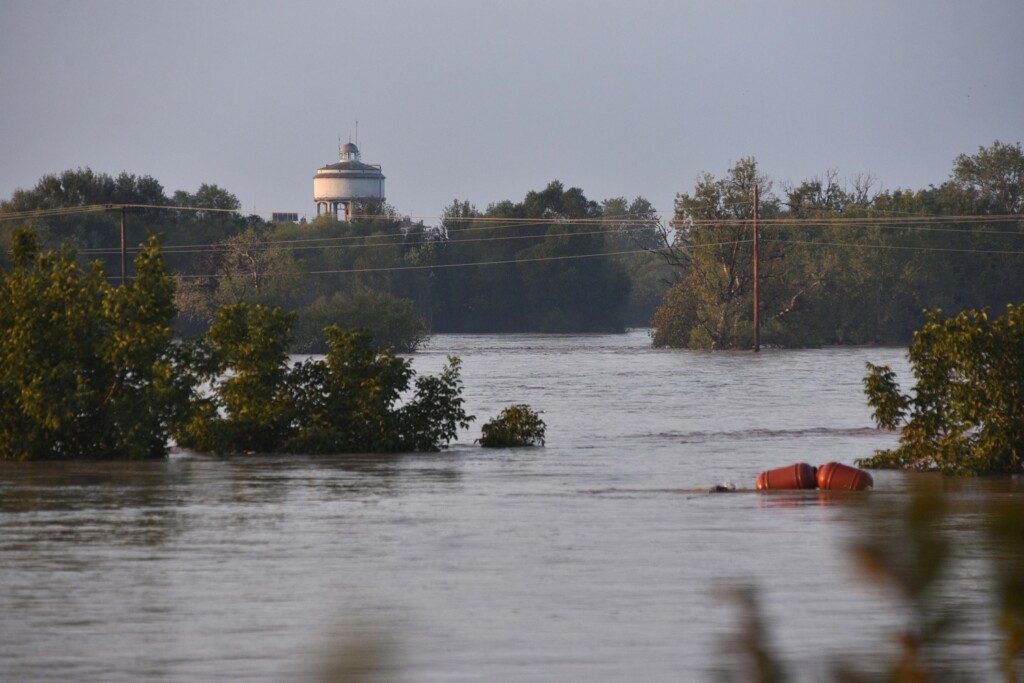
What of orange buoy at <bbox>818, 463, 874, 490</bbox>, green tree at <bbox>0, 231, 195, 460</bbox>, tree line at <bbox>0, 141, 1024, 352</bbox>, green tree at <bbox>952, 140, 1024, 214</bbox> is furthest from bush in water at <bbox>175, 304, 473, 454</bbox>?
green tree at <bbox>952, 140, 1024, 214</bbox>

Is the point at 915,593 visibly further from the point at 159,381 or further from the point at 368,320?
the point at 368,320

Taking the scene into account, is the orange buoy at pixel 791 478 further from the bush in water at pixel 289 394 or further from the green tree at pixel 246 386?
the green tree at pixel 246 386

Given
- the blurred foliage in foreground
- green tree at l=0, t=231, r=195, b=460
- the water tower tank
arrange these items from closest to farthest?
the blurred foliage in foreground, green tree at l=0, t=231, r=195, b=460, the water tower tank

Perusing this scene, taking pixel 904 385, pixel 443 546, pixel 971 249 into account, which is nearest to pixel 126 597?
pixel 443 546

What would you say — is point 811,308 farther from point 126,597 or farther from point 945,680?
point 945,680

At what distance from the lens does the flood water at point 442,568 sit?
931 centimetres

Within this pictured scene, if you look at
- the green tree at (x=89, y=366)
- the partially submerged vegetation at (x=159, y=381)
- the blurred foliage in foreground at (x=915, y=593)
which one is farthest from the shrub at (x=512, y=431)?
the blurred foliage in foreground at (x=915, y=593)

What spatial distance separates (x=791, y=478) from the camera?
69.8 feet

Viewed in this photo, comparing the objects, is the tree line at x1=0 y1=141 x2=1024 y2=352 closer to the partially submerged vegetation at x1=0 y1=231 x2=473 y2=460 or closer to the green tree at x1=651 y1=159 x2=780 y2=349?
the green tree at x1=651 y1=159 x2=780 y2=349

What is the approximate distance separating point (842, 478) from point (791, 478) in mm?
701

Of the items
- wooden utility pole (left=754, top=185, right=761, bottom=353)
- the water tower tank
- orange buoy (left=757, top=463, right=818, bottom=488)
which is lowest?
orange buoy (left=757, top=463, right=818, bottom=488)

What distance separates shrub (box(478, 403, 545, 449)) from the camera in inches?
1161

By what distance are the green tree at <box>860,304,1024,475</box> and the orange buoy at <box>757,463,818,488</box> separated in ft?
10.0

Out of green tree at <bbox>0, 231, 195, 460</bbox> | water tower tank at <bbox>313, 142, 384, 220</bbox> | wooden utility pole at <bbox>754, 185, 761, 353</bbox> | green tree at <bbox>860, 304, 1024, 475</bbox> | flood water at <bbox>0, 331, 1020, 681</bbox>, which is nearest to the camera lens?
flood water at <bbox>0, 331, 1020, 681</bbox>
